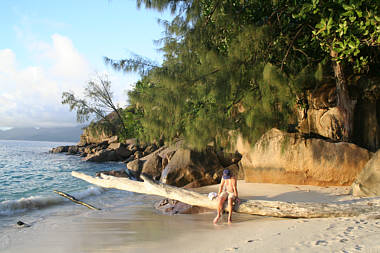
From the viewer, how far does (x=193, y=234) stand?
450cm

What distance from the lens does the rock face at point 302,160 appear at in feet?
23.9

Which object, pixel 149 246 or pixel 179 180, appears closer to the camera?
pixel 149 246

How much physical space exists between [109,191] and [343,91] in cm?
858

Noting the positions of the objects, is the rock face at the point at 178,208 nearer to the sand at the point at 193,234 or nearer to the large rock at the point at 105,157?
the sand at the point at 193,234

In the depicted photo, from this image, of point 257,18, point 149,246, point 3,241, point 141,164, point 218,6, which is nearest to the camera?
point 149,246

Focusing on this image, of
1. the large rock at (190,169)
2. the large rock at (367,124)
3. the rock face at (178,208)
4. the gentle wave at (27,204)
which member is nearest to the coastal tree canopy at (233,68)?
the large rock at (367,124)

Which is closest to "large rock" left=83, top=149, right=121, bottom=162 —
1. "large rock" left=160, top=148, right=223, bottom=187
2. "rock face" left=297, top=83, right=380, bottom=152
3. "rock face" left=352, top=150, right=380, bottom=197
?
"large rock" left=160, top=148, right=223, bottom=187

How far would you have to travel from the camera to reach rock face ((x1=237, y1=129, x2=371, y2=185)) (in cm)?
728

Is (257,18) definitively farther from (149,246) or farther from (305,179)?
(149,246)

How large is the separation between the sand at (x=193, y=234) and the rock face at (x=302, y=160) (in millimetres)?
741

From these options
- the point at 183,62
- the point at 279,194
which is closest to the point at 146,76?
the point at 183,62

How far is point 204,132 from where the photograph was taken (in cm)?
741

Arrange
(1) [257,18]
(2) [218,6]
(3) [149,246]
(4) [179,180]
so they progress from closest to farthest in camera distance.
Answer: (3) [149,246]
(2) [218,6]
(1) [257,18]
(4) [179,180]

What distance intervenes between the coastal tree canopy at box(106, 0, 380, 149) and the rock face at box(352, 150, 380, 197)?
7.14 feet
